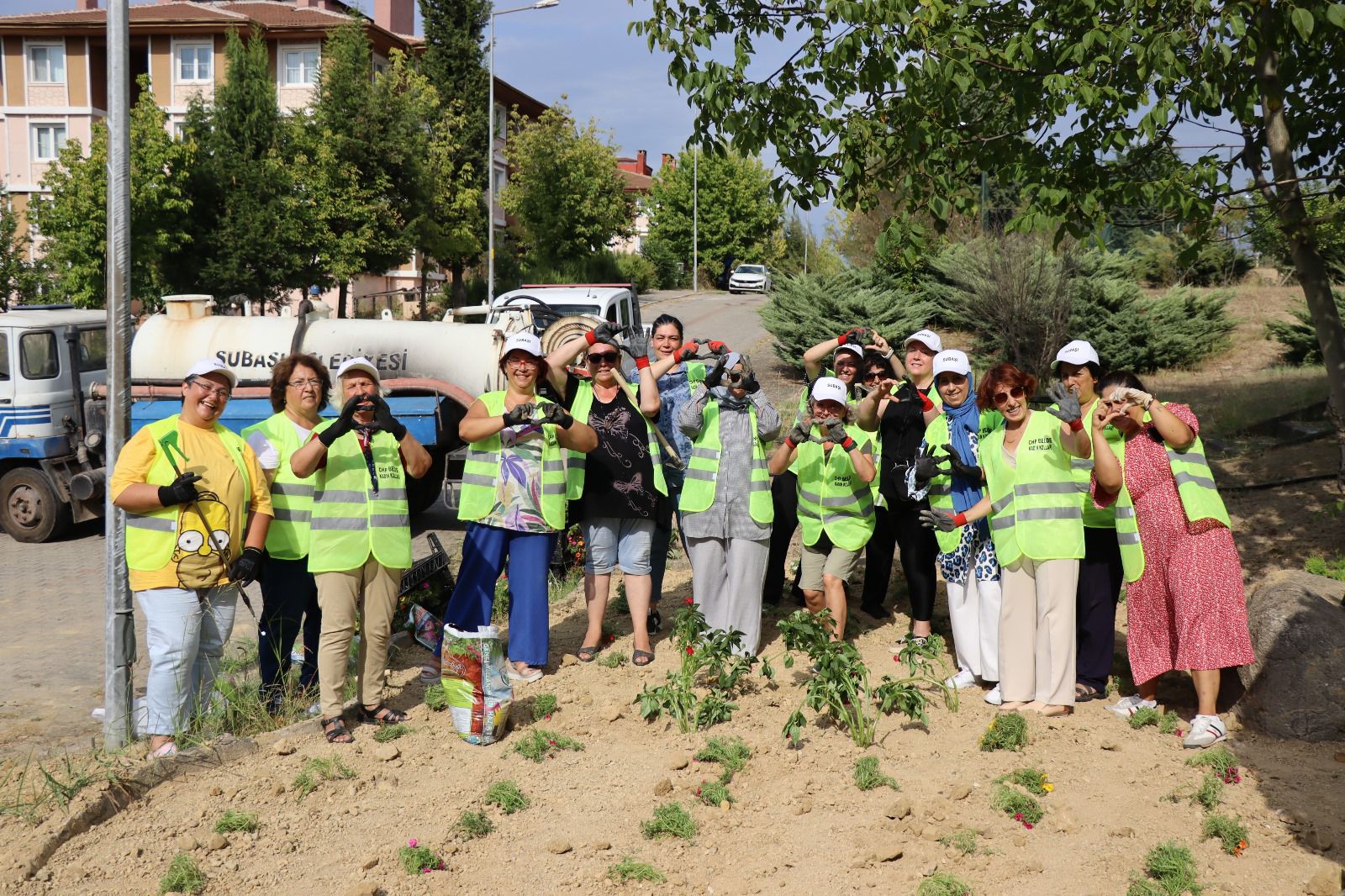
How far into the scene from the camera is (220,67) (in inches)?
1620

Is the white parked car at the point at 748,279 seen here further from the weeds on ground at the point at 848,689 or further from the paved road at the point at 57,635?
the weeds on ground at the point at 848,689

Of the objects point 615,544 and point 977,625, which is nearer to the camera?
point 977,625

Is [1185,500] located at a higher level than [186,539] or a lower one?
higher

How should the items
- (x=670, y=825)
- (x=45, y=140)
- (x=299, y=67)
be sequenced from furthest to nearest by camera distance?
(x=45, y=140) → (x=299, y=67) → (x=670, y=825)

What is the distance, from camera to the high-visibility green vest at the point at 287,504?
18.4 feet

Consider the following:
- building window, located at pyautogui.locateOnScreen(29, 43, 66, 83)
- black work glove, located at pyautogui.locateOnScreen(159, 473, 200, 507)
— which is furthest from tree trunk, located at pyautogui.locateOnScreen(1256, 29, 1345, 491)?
building window, located at pyautogui.locateOnScreen(29, 43, 66, 83)

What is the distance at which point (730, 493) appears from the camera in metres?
6.42

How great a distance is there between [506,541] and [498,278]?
110ft

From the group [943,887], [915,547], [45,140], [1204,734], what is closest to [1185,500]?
[1204,734]

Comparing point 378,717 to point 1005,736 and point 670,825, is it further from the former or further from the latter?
point 1005,736

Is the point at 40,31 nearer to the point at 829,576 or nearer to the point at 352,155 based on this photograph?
the point at 352,155

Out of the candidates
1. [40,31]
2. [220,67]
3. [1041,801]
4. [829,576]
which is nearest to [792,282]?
[829,576]

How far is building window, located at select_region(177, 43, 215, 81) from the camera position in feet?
135

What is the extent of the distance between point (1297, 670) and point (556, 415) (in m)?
3.58
